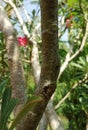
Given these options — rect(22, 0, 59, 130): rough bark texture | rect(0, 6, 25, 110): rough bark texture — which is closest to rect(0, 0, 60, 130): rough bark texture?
rect(22, 0, 59, 130): rough bark texture

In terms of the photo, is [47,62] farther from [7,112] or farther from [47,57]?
[7,112]

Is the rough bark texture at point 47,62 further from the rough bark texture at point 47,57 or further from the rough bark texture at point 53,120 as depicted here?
the rough bark texture at point 53,120

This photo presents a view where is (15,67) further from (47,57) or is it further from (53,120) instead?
(47,57)

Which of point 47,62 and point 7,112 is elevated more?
point 47,62

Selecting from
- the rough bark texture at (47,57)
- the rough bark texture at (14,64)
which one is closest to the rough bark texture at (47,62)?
the rough bark texture at (47,57)

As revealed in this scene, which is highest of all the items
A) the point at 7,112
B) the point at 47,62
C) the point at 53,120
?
the point at 47,62

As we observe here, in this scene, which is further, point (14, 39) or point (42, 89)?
point (14, 39)

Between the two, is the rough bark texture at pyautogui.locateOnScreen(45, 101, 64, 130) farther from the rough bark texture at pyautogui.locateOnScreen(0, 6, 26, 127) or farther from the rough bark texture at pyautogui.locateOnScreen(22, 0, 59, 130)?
the rough bark texture at pyautogui.locateOnScreen(22, 0, 59, 130)

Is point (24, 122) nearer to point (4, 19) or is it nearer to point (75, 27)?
point (4, 19)

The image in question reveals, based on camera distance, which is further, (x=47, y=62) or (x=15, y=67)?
(x=15, y=67)

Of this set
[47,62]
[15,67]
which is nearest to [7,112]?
[47,62]

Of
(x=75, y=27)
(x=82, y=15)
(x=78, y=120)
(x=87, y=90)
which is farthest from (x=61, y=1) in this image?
(x=78, y=120)
